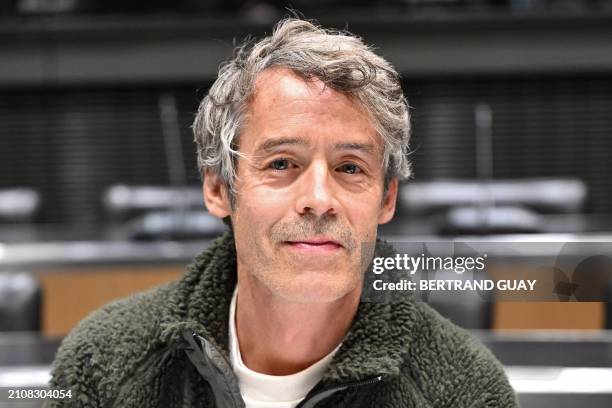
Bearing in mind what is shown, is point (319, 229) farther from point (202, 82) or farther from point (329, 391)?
point (202, 82)

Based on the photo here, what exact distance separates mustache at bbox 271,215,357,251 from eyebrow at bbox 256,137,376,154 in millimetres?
71

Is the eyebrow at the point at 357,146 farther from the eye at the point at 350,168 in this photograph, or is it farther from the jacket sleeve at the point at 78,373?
the jacket sleeve at the point at 78,373

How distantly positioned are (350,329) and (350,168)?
178 mm

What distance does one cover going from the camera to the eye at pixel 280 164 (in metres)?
0.86

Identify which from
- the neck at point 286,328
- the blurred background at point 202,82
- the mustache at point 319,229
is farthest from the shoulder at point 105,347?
the blurred background at point 202,82

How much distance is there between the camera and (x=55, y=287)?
1.52m

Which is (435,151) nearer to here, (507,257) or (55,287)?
(55,287)

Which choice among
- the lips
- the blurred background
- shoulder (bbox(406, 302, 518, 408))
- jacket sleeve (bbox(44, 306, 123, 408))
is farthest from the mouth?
the blurred background

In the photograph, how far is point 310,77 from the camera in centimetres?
86

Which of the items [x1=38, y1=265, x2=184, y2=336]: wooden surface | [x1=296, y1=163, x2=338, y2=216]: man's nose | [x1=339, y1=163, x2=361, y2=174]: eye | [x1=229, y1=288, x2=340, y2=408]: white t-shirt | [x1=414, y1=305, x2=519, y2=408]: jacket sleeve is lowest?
[x1=38, y1=265, x2=184, y2=336]: wooden surface

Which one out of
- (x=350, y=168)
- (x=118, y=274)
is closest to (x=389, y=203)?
(x=350, y=168)

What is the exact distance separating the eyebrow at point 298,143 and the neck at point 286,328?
0.47 feet

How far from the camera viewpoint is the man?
85cm

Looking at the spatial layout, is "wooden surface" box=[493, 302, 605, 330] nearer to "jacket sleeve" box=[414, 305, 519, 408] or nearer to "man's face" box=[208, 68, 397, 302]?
"jacket sleeve" box=[414, 305, 519, 408]
